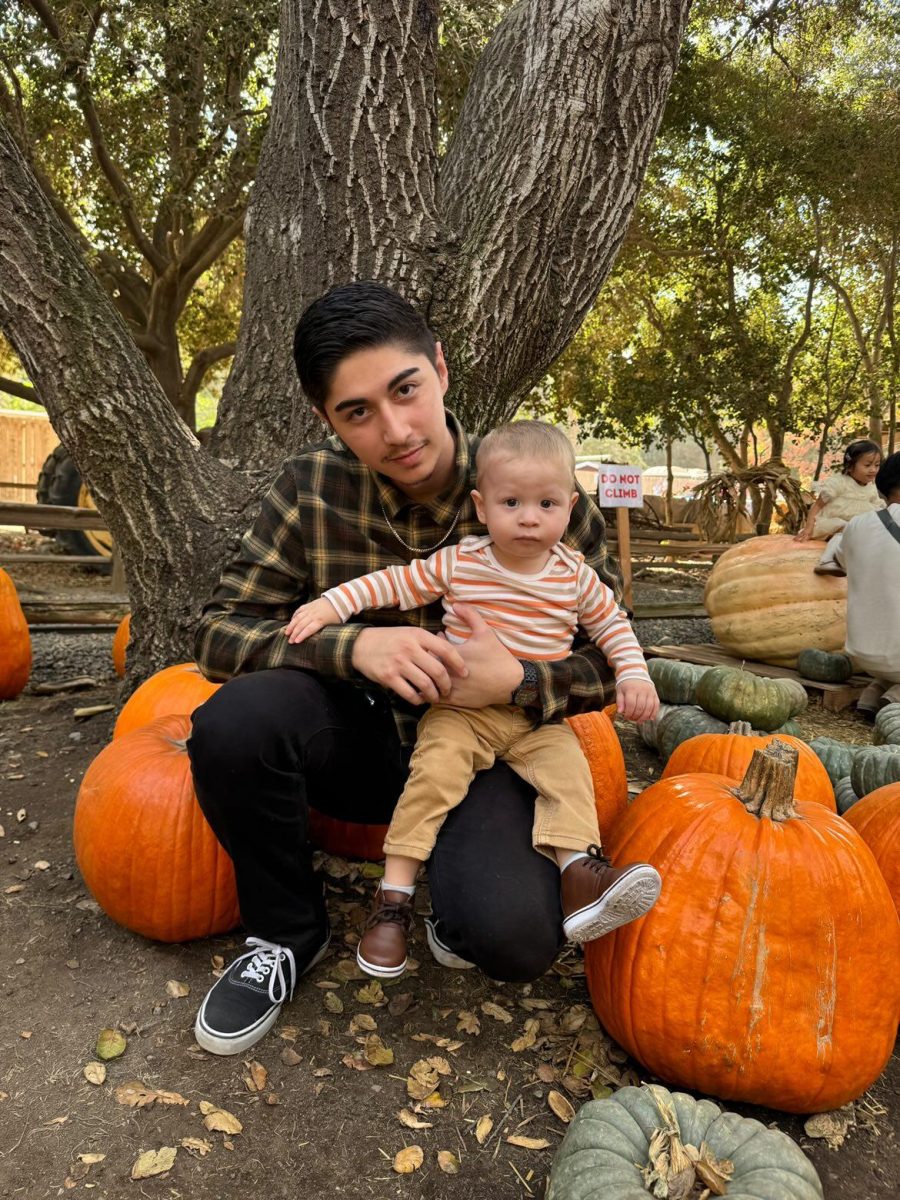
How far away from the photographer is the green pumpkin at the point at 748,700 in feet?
12.6

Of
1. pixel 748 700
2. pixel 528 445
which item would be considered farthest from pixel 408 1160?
pixel 748 700

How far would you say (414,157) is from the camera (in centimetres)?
327

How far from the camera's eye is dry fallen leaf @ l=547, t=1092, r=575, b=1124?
176 centimetres

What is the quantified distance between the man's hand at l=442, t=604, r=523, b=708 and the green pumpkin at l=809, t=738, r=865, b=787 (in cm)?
170

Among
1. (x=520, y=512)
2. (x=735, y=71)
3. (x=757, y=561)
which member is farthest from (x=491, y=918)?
(x=735, y=71)

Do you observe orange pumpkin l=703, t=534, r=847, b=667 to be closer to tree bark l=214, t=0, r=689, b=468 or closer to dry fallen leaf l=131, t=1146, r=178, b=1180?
tree bark l=214, t=0, r=689, b=468

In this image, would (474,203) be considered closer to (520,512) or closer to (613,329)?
(520,512)

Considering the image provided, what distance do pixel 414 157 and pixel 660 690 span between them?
2.84m

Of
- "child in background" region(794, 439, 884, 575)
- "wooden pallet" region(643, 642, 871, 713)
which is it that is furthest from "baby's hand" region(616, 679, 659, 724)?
"child in background" region(794, 439, 884, 575)

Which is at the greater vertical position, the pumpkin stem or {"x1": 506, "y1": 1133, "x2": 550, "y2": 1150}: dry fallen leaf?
the pumpkin stem

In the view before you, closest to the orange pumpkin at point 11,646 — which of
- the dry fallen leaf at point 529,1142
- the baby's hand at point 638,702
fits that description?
the baby's hand at point 638,702

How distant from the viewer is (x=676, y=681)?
4348 mm

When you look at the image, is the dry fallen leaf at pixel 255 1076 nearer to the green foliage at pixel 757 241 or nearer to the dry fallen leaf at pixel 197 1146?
the dry fallen leaf at pixel 197 1146

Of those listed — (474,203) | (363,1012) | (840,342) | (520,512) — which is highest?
(840,342)
